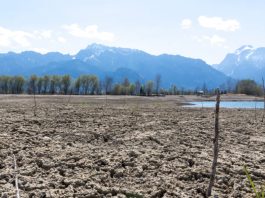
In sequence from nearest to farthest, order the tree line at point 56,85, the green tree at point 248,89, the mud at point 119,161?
the mud at point 119,161 → the tree line at point 56,85 → the green tree at point 248,89

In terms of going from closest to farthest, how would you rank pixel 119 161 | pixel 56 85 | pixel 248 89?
pixel 119 161 < pixel 56 85 < pixel 248 89

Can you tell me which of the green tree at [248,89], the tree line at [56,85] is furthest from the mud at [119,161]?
the green tree at [248,89]

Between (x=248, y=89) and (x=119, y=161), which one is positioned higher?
(x=248, y=89)

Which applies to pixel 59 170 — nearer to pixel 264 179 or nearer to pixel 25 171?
pixel 25 171

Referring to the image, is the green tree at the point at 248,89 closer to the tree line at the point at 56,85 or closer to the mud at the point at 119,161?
the tree line at the point at 56,85

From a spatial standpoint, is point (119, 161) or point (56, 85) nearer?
point (119, 161)

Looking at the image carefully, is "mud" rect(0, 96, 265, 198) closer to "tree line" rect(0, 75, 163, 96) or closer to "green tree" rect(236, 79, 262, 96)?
"tree line" rect(0, 75, 163, 96)

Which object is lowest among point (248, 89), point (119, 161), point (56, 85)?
point (119, 161)

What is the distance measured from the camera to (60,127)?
47.2 ft

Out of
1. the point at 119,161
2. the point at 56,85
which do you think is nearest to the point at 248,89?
the point at 56,85

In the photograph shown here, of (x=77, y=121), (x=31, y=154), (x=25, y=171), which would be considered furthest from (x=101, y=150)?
(x=77, y=121)

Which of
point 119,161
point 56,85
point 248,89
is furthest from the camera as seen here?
point 248,89

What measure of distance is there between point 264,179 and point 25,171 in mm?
5407

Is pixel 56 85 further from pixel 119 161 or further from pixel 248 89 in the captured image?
pixel 119 161
